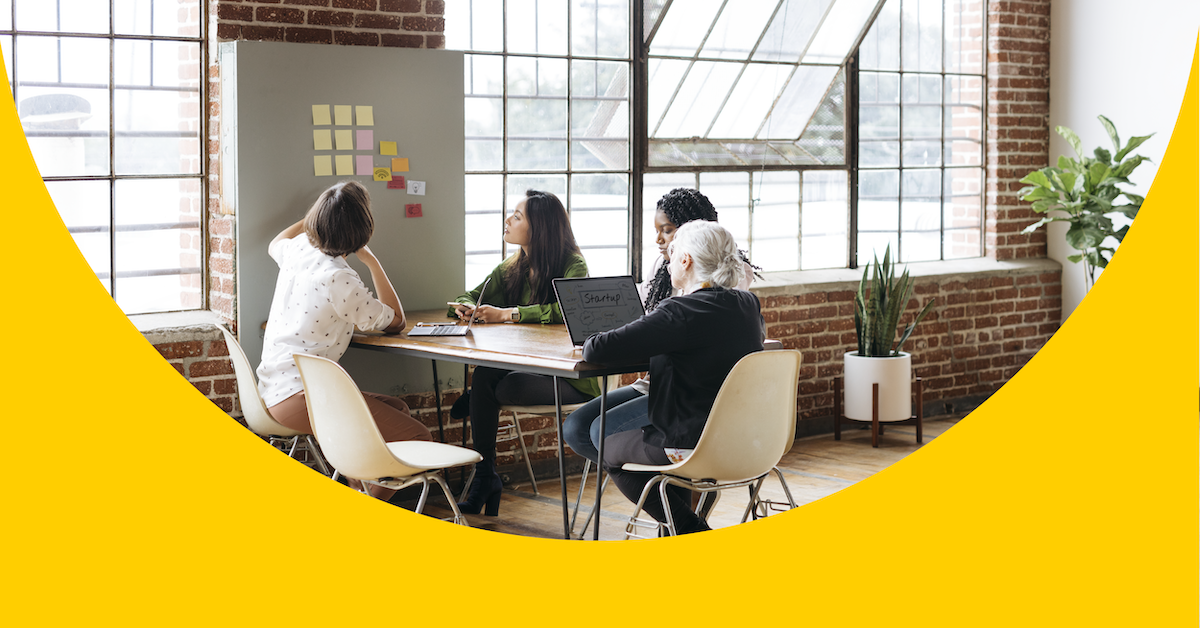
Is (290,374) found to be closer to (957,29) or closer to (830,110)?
(830,110)

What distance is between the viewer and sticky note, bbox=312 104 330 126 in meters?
4.18

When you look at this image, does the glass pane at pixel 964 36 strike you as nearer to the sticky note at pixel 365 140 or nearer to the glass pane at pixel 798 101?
the glass pane at pixel 798 101

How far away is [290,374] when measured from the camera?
3678 mm

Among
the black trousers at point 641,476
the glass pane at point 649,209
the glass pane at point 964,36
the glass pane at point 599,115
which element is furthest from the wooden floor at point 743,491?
the glass pane at point 964,36

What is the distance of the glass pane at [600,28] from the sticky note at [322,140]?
A: 1555 mm

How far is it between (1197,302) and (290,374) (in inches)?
117

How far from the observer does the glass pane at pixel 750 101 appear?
5.92 metres

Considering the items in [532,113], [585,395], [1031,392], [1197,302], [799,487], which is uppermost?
[532,113]

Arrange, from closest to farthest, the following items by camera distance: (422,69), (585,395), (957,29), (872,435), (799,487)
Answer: (585,395), (422,69), (799,487), (872,435), (957,29)

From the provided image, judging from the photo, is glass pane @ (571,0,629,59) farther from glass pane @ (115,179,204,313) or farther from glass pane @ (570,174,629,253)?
glass pane @ (115,179,204,313)

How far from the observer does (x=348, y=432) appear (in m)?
3.12

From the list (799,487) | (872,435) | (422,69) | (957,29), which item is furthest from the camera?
(957,29)

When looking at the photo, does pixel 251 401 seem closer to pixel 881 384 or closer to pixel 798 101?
pixel 881 384

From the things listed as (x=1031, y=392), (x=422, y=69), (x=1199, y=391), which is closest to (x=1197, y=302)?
(x=1199, y=391)
